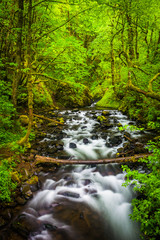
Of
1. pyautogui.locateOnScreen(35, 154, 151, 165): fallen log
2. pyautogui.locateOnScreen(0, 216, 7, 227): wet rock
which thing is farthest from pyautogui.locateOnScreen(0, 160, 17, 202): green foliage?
pyautogui.locateOnScreen(35, 154, 151, 165): fallen log

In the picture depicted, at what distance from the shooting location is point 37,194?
4.16 metres

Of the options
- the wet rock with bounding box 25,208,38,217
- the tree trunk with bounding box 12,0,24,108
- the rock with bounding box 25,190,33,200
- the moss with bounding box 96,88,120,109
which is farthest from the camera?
the moss with bounding box 96,88,120,109

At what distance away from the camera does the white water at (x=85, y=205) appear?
329 cm

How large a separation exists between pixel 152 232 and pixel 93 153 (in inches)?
168

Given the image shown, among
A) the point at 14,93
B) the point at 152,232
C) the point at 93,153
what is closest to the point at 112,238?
the point at 152,232

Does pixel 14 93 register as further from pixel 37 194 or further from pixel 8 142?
pixel 37 194

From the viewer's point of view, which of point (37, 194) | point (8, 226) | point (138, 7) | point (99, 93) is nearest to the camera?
point (8, 226)

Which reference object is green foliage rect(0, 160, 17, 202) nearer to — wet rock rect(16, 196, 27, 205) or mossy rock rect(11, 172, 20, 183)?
mossy rock rect(11, 172, 20, 183)

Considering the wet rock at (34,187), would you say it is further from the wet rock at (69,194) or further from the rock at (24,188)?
the wet rock at (69,194)

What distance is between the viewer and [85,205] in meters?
4.00

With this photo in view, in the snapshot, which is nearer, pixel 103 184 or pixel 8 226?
pixel 8 226

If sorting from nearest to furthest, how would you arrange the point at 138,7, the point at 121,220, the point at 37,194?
the point at 121,220
the point at 37,194
the point at 138,7

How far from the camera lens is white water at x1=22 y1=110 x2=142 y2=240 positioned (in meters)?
3.29

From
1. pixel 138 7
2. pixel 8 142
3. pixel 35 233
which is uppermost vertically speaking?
pixel 138 7
